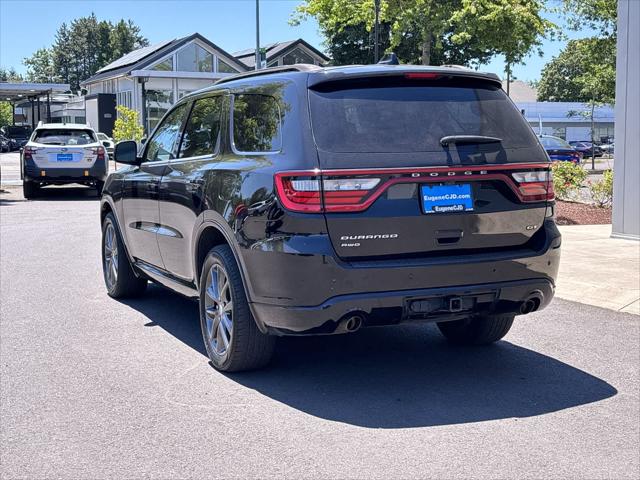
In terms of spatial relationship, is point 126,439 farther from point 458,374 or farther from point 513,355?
point 513,355

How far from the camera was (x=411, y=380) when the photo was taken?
18.2ft

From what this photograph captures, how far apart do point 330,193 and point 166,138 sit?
8.83 ft

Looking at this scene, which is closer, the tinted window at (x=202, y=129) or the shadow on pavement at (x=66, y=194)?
the tinted window at (x=202, y=129)

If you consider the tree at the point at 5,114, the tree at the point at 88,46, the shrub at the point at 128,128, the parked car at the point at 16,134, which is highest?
the tree at the point at 88,46

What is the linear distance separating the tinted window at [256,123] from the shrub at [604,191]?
478 inches

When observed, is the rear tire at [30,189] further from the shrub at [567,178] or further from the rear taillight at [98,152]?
the shrub at [567,178]

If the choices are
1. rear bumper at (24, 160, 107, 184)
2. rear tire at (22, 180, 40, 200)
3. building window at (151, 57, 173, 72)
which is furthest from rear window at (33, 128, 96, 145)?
building window at (151, 57, 173, 72)

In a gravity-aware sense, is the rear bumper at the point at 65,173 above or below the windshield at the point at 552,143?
below

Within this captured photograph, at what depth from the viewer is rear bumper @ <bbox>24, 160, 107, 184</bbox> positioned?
19875mm

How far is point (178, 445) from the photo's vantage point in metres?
4.42

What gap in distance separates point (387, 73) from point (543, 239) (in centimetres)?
141

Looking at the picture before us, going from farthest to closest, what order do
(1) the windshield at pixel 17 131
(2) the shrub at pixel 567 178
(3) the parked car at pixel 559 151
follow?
(1) the windshield at pixel 17 131 → (3) the parked car at pixel 559 151 → (2) the shrub at pixel 567 178

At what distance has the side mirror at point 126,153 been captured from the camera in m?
7.27

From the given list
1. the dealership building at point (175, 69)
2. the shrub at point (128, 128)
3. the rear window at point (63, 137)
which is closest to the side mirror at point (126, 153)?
the rear window at point (63, 137)
